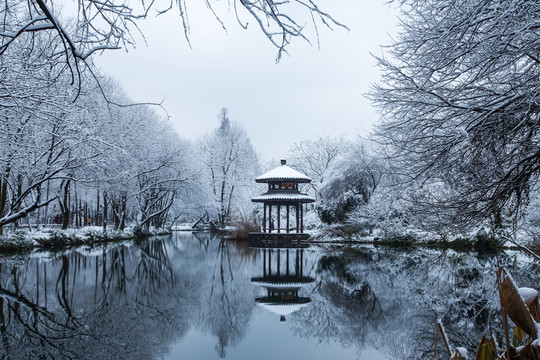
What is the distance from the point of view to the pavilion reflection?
25.5ft

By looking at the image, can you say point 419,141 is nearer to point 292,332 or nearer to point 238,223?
point 292,332

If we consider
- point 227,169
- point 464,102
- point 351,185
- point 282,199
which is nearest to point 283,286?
point 464,102

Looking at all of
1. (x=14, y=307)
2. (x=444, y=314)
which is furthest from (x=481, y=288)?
(x=14, y=307)

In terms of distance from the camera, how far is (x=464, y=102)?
213 inches

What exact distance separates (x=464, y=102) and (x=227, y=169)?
111ft

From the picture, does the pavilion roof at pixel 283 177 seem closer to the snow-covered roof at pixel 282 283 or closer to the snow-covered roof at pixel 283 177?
the snow-covered roof at pixel 283 177

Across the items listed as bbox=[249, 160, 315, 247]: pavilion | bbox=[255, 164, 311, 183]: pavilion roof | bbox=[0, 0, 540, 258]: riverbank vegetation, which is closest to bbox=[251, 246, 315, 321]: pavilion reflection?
bbox=[0, 0, 540, 258]: riverbank vegetation

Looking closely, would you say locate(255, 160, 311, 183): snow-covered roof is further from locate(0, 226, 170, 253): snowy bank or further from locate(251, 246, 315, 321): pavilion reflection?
locate(251, 246, 315, 321): pavilion reflection

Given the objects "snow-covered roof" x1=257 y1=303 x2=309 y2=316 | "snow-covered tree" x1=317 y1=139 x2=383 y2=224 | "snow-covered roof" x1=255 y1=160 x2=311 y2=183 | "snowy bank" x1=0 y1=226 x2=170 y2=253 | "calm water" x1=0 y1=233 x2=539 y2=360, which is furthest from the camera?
"snow-covered tree" x1=317 y1=139 x2=383 y2=224

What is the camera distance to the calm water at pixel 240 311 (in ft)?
17.4

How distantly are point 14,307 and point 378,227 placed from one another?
20.5 meters

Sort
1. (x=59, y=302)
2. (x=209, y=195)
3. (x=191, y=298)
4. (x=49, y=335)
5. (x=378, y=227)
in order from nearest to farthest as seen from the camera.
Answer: (x=49, y=335), (x=59, y=302), (x=191, y=298), (x=378, y=227), (x=209, y=195)

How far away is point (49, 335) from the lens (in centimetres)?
533

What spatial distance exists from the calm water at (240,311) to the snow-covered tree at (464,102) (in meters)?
1.99
